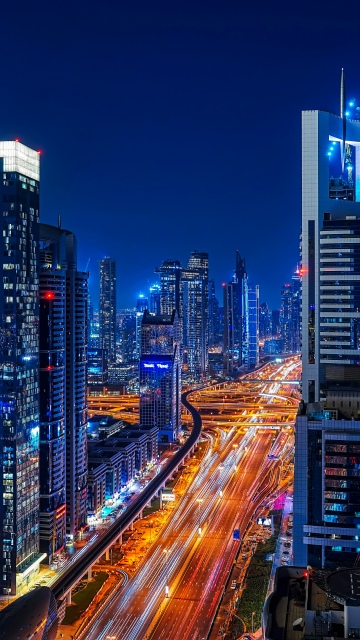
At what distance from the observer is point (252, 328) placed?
5349 inches

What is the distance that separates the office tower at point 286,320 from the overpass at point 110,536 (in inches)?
4025

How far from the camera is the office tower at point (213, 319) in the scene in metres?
164

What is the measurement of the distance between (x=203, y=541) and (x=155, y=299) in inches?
3886

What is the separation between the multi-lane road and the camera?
1188 inches

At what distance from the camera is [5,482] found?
3362 cm

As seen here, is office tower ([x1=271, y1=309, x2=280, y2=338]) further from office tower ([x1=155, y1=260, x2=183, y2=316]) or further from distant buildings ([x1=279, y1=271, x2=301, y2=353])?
office tower ([x1=155, y1=260, x2=183, y2=316])

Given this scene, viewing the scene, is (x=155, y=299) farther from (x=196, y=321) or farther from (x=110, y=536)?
(x=110, y=536)

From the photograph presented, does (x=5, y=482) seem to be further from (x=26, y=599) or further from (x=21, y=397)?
(x=26, y=599)

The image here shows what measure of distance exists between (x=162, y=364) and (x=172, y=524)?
2786cm

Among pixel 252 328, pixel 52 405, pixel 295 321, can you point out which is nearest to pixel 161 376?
pixel 52 405

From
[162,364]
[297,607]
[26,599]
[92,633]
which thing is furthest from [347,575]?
[162,364]

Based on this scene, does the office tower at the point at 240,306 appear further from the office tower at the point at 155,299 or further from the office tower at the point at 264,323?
the office tower at the point at 264,323

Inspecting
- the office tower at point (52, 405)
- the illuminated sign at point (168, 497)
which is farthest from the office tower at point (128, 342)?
the office tower at point (52, 405)

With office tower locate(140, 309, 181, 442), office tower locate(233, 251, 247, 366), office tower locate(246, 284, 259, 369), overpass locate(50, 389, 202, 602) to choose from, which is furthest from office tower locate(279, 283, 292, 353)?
overpass locate(50, 389, 202, 602)
